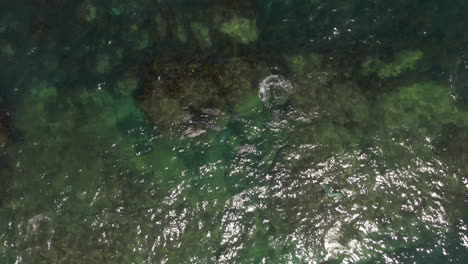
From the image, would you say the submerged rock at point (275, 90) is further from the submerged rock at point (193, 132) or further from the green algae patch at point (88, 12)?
the green algae patch at point (88, 12)

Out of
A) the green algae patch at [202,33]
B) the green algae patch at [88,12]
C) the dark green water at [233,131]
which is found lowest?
the dark green water at [233,131]

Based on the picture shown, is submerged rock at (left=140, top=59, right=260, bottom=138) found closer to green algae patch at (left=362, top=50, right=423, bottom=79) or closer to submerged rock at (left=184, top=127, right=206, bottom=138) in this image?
submerged rock at (left=184, top=127, right=206, bottom=138)

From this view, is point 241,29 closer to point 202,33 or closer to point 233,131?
point 202,33

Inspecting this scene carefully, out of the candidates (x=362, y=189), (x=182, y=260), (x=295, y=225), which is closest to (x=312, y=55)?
(x=362, y=189)

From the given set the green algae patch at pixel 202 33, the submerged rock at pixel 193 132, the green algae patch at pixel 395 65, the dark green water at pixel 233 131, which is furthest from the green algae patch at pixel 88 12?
the green algae patch at pixel 395 65

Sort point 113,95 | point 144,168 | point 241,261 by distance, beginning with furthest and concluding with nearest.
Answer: point 113,95 < point 144,168 < point 241,261

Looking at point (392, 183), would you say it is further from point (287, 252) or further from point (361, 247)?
point (287, 252)
